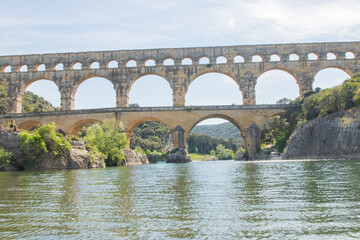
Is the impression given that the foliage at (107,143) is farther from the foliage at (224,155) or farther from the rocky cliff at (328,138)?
the foliage at (224,155)

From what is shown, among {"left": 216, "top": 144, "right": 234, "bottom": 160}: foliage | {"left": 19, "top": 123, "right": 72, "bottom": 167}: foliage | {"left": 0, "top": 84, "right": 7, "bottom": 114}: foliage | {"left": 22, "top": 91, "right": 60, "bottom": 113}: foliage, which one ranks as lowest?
{"left": 216, "top": 144, "right": 234, "bottom": 160}: foliage

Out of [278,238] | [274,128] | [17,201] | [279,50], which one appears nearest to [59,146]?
[17,201]

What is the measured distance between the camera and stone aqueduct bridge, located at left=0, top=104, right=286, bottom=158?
36.4 metres

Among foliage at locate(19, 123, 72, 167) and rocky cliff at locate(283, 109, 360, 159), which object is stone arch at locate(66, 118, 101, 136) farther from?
rocky cliff at locate(283, 109, 360, 159)

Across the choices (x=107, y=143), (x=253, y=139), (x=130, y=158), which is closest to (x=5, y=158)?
(x=107, y=143)

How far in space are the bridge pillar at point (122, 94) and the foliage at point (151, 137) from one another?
23.8 meters

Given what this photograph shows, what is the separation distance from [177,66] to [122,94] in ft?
23.2

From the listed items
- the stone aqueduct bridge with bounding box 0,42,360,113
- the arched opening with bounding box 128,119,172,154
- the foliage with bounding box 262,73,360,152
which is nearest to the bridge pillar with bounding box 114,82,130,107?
the stone aqueduct bridge with bounding box 0,42,360,113

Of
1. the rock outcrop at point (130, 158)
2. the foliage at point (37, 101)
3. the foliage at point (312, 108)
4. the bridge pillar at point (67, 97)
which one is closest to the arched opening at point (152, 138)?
the foliage at point (37, 101)

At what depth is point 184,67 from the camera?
3991cm

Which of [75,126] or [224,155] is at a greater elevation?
Result: [75,126]

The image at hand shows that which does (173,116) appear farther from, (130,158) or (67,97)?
(67,97)

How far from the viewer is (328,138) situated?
24.9 meters

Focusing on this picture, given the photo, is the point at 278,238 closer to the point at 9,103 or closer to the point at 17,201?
the point at 17,201
